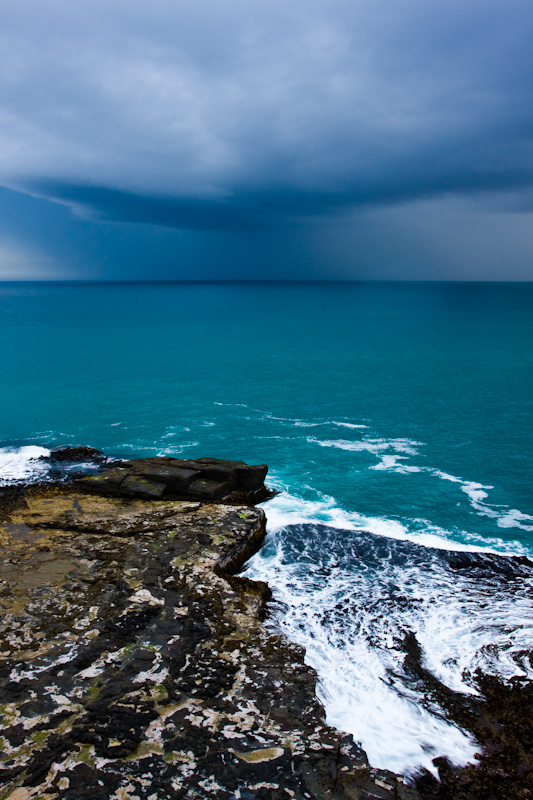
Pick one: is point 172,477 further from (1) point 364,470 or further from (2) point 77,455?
(1) point 364,470

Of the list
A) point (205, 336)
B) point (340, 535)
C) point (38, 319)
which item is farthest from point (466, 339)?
point (38, 319)

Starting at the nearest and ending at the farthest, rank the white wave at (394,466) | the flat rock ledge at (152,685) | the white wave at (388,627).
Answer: the flat rock ledge at (152,685) → the white wave at (388,627) → the white wave at (394,466)

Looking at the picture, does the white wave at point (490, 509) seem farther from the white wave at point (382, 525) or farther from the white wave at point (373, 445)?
the white wave at point (373, 445)

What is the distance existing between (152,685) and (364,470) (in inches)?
801

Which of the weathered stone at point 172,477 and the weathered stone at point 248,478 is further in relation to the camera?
the weathered stone at point 248,478

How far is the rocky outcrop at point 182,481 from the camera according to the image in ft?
72.7

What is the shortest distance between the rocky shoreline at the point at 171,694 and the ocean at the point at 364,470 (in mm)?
1011

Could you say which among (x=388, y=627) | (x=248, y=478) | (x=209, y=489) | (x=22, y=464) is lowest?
(x=22, y=464)

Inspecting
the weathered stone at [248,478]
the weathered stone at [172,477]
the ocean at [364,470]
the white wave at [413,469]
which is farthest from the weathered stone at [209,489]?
the white wave at [413,469]

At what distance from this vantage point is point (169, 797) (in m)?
8.50

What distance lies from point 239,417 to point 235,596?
2669 cm

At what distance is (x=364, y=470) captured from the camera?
29312 millimetres

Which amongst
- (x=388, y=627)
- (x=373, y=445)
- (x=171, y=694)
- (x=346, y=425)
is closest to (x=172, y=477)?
(x=388, y=627)

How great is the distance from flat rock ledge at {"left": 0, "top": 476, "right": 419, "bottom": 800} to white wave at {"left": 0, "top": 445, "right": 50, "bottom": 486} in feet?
36.3
